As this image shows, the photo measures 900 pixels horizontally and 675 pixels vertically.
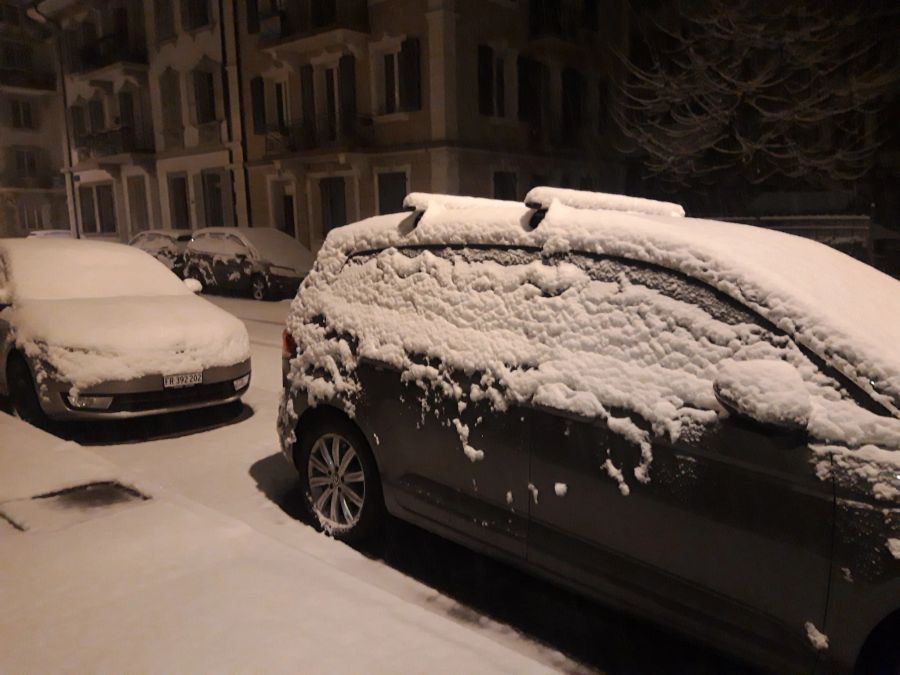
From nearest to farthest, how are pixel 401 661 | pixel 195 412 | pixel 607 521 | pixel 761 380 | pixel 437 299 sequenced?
pixel 761 380, pixel 401 661, pixel 607 521, pixel 437 299, pixel 195 412

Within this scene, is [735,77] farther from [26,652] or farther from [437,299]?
[26,652]

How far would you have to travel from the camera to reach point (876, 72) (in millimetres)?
13711

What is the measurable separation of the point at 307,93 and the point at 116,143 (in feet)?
35.4

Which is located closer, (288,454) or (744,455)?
(744,455)

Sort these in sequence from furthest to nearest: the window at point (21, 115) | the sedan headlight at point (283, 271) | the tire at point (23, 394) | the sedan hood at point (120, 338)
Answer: the window at point (21, 115), the sedan headlight at point (283, 271), the tire at point (23, 394), the sedan hood at point (120, 338)

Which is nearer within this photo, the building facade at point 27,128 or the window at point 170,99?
the window at point 170,99

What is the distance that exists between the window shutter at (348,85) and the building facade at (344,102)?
40mm

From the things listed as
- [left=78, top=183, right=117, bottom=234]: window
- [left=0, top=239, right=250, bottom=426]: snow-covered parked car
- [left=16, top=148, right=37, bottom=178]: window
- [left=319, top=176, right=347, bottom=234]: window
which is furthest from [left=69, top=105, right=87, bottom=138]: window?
[left=0, top=239, right=250, bottom=426]: snow-covered parked car

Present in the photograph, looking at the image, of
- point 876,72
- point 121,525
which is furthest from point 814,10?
point 121,525

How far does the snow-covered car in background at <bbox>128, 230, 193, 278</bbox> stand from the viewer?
63.8 feet

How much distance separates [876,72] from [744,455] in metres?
14.4

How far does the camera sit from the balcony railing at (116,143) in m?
27.2

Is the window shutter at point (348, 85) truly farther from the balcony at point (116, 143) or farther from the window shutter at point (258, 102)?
the balcony at point (116, 143)

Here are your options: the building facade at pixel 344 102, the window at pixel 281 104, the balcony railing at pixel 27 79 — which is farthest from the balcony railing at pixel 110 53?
the balcony railing at pixel 27 79
